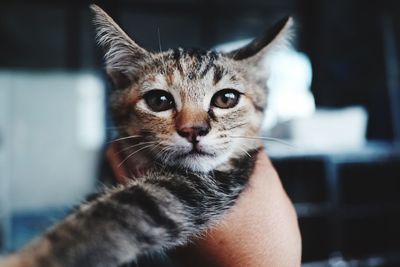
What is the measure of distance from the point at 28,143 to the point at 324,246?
256 cm

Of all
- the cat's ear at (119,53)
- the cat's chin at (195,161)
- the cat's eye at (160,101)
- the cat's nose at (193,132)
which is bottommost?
the cat's chin at (195,161)

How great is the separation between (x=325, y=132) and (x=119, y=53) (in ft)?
5.36

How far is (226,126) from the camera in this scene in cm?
88

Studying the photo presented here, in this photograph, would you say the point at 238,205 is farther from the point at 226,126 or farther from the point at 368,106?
the point at 368,106

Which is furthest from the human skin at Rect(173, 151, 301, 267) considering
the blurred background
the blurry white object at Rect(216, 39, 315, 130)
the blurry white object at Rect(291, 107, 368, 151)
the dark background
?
the dark background

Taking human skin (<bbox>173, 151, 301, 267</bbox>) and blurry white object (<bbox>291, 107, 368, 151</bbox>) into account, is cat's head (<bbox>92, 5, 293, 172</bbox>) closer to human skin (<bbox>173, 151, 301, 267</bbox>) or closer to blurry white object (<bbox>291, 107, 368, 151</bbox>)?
human skin (<bbox>173, 151, 301, 267</bbox>)

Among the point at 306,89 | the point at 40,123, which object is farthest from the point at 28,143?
the point at 306,89

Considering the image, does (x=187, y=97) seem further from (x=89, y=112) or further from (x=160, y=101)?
(x=89, y=112)

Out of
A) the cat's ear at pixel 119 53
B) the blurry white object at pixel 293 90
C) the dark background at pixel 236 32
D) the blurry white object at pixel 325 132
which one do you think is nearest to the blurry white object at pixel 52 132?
the dark background at pixel 236 32

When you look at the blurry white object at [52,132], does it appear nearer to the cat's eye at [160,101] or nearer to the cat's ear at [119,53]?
the cat's ear at [119,53]

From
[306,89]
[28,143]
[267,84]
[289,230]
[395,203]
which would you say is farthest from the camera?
[28,143]

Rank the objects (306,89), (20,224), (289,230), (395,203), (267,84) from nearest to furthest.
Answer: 1. (289,230)
2. (267,84)
3. (395,203)
4. (306,89)
5. (20,224)

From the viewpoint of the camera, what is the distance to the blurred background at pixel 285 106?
236 cm

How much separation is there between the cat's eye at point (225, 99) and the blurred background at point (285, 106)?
121 centimetres
